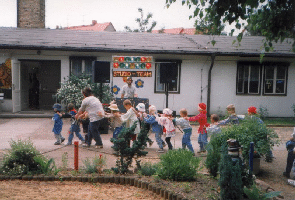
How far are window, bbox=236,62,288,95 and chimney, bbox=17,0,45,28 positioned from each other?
12.1 m

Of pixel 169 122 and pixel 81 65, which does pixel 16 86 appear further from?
pixel 169 122

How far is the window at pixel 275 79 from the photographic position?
18000mm

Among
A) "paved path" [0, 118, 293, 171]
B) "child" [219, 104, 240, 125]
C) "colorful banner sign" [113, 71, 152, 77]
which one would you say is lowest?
"paved path" [0, 118, 293, 171]

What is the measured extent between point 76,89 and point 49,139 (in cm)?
517

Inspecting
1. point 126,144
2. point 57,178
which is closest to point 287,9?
point 126,144

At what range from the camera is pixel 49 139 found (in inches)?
414

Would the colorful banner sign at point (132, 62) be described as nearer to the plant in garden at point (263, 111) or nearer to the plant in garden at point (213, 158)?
the plant in garden at point (263, 111)

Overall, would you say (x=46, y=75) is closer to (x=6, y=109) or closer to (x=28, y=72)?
(x=28, y=72)

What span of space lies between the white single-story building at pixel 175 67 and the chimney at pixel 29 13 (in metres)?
1.63

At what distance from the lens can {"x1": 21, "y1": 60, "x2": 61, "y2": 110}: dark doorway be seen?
61.0 ft

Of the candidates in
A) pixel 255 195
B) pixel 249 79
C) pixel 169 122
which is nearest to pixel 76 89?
pixel 169 122

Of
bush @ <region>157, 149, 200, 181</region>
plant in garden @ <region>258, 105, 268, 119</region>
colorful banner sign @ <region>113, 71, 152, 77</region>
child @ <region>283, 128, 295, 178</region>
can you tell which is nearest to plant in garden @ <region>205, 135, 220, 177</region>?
bush @ <region>157, 149, 200, 181</region>

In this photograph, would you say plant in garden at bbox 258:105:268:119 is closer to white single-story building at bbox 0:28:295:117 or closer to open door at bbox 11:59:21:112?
white single-story building at bbox 0:28:295:117

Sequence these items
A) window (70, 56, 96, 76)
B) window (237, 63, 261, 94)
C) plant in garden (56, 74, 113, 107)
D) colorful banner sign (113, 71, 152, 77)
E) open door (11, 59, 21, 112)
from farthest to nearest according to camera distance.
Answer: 1. window (237, 63, 261, 94)
2. window (70, 56, 96, 76)
3. open door (11, 59, 21, 112)
4. plant in garden (56, 74, 113, 107)
5. colorful banner sign (113, 71, 152, 77)
